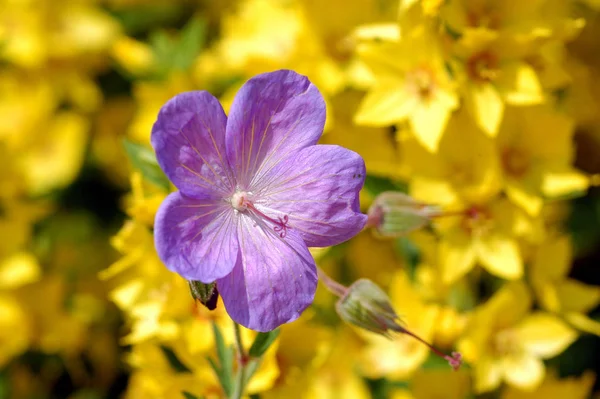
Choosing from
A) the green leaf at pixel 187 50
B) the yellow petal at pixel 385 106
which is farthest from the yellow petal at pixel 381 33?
the green leaf at pixel 187 50

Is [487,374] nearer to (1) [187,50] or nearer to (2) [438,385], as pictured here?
(2) [438,385]

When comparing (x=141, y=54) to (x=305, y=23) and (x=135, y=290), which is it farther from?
(x=135, y=290)

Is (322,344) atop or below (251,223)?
below

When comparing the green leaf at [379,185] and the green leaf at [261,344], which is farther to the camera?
the green leaf at [379,185]

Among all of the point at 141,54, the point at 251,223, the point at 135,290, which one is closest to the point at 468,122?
the point at 251,223

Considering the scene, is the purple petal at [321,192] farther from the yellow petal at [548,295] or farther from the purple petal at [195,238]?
the yellow petal at [548,295]

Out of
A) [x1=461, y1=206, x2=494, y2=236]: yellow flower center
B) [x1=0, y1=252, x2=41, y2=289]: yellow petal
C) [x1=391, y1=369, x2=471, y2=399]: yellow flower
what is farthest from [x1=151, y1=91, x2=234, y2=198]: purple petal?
[x1=0, y1=252, x2=41, y2=289]: yellow petal
